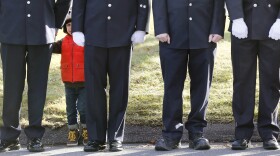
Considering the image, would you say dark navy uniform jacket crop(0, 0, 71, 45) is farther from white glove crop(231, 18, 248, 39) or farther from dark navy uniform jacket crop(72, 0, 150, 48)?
white glove crop(231, 18, 248, 39)

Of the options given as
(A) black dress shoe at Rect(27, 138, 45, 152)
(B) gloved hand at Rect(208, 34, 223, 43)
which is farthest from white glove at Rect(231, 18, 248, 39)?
(A) black dress shoe at Rect(27, 138, 45, 152)

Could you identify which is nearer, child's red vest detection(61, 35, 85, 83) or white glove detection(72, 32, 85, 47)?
white glove detection(72, 32, 85, 47)

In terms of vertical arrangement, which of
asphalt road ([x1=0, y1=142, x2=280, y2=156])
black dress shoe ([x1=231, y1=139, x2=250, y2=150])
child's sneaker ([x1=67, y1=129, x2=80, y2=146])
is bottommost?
asphalt road ([x1=0, y1=142, x2=280, y2=156])

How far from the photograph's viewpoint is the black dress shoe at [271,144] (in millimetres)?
6484

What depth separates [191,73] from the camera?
660 centimetres

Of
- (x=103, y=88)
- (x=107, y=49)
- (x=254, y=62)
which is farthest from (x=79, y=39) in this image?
(x=254, y=62)

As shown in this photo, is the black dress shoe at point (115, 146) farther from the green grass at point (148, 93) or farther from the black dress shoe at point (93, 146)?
the green grass at point (148, 93)

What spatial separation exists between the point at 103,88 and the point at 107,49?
0.36m

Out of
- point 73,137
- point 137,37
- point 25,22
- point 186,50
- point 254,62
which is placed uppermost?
point 25,22

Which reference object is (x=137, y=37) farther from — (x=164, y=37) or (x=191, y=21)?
(x=191, y=21)

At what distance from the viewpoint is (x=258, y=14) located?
251 inches

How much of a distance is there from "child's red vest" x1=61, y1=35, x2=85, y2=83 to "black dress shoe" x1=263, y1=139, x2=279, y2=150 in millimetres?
1776

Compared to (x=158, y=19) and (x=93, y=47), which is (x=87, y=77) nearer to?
(x=93, y=47)

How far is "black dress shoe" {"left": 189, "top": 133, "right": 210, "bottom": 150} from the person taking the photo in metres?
6.54
